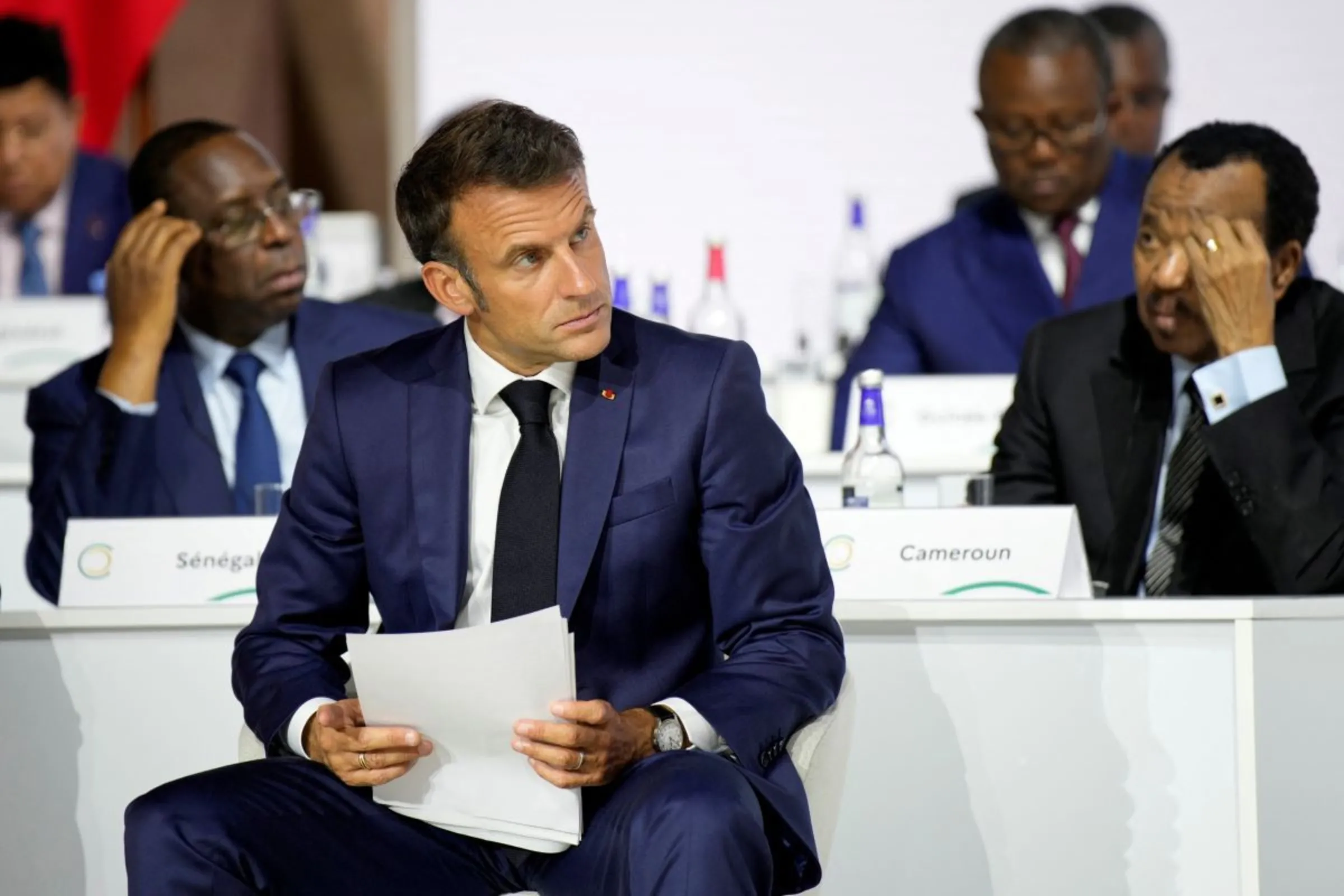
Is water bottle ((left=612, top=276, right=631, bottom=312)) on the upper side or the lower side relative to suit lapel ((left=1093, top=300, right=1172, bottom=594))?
upper

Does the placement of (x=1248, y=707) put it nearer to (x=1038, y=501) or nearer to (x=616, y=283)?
(x=1038, y=501)

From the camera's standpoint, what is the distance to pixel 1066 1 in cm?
525

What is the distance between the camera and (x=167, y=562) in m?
2.52

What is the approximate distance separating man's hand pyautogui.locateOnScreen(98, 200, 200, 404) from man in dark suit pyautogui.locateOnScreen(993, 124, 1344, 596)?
1415 mm

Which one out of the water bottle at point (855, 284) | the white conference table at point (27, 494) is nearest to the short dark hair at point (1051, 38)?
the water bottle at point (855, 284)

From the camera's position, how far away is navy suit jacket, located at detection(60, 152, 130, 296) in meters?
4.73

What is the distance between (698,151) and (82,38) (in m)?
1.90

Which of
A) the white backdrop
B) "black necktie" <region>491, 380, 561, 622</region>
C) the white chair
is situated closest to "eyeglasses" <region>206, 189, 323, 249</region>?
"black necktie" <region>491, 380, 561, 622</region>

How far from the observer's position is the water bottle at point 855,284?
435cm

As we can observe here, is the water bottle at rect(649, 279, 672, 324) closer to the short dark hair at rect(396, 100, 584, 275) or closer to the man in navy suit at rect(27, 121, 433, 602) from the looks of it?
the man in navy suit at rect(27, 121, 433, 602)

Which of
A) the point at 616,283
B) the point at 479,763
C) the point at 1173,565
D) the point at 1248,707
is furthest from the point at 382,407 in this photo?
the point at 616,283

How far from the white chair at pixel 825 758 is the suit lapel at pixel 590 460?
27 centimetres

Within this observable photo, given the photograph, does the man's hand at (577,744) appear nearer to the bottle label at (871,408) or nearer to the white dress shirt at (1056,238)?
the bottle label at (871,408)

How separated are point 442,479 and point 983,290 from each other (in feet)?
6.53
